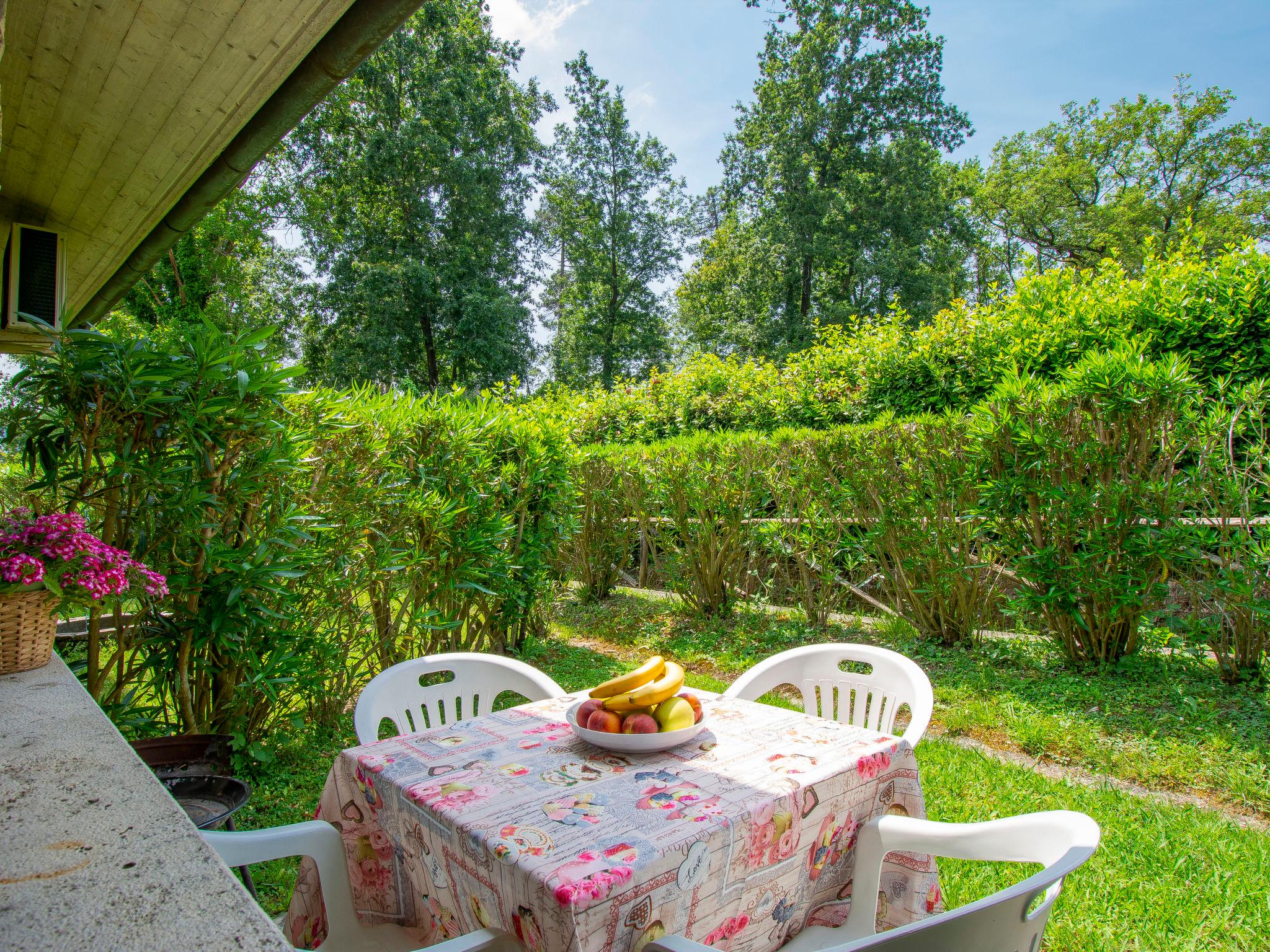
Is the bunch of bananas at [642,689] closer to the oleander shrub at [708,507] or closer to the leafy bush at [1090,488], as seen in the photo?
the leafy bush at [1090,488]

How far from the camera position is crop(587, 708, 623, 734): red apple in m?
1.73

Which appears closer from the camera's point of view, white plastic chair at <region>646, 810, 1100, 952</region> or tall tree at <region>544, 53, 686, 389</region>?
white plastic chair at <region>646, 810, 1100, 952</region>

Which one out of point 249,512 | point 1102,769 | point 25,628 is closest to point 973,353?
point 1102,769

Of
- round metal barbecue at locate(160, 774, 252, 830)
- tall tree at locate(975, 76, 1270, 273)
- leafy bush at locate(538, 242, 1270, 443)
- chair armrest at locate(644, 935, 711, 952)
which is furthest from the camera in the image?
tall tree at locate(975, 76, 1270, 273)

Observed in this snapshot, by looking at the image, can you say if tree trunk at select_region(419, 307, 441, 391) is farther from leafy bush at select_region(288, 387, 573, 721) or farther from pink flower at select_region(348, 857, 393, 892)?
pink flower at select_region(348, 857, 393, 892)

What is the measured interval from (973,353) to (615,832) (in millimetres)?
6248

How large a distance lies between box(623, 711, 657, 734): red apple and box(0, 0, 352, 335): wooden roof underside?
240cm

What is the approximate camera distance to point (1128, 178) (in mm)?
23953

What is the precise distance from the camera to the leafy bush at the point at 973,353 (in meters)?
4.87

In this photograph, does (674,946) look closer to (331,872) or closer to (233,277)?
(331,872)

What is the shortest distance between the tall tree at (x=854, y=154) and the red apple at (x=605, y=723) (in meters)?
20.6

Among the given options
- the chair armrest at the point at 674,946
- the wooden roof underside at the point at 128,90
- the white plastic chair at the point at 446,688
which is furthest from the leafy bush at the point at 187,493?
the chair armrest at the point at 674,946

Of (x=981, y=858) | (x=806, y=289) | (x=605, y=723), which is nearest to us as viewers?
(x=981, y=858)

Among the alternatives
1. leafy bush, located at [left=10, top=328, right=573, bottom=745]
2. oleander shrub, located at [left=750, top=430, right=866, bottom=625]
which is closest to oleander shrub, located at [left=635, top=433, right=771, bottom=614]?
oleander shrub, located at [left=750, top=430, right=866, bottom=625]
